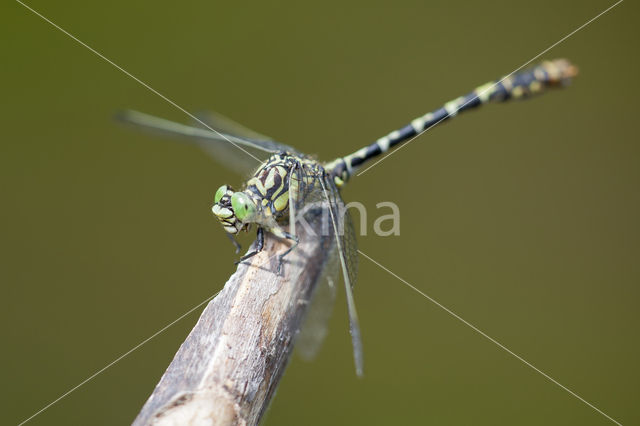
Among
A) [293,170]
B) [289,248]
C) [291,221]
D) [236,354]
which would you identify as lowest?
[236,354]

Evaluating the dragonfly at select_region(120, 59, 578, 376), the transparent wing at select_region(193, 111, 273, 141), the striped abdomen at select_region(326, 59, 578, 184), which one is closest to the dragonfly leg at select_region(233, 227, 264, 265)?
the dragonfly at select_region(120, 59, 578, 376)

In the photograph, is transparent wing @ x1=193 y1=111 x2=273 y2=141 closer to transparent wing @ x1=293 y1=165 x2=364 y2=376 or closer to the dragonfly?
the dragonfly

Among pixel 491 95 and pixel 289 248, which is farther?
pixel 491 95

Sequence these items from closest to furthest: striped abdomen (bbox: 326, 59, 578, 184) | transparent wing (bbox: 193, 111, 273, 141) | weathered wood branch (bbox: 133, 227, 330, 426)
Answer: weathered wood branch (bbox: 133, 227, 330, 426) < transparent wing (bbox: 193, 111, 273, 141) < striped abdomen (bbox: 326, 59, 578, 184)

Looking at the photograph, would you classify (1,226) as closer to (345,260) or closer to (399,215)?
(345,260)

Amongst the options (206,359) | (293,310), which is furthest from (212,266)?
(206,359)

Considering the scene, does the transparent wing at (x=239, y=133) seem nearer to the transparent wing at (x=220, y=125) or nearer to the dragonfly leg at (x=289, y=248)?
the transparent wing at (x=220, y=125)

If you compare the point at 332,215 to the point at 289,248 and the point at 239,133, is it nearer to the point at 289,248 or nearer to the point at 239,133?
the point at 289,248

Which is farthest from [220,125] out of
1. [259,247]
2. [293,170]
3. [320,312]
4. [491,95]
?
[491,95]
